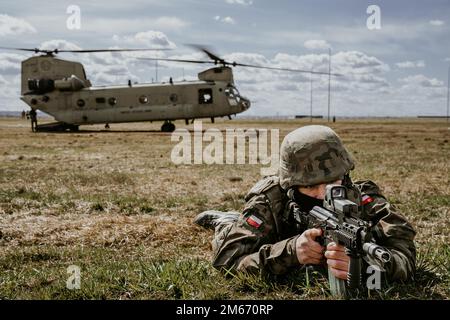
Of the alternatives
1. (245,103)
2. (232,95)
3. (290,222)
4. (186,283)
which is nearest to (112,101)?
(232,95)

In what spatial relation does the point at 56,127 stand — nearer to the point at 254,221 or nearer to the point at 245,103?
the point at 245,103

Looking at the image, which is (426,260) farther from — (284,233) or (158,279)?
(158,279)

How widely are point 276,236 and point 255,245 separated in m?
0.23

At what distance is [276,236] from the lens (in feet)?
13.6

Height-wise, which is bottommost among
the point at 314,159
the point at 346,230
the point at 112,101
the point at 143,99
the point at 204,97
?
the point at 346,230

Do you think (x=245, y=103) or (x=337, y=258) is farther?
(x=245, y=103)

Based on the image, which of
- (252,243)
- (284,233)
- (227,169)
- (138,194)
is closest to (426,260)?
(284,233)

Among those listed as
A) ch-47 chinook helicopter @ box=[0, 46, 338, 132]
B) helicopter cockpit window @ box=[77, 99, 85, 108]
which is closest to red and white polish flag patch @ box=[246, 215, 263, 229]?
ch-47 chinook helicopter @ box=[0, 46, 338, 132]

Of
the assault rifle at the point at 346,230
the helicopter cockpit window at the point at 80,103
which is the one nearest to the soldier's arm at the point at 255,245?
the assault rifle at the point at 346,230

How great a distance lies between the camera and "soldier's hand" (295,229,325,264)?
3400 millimetres

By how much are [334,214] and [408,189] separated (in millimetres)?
7536

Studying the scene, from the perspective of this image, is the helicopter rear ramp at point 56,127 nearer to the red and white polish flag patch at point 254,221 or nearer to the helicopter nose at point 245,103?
the helicopter nose at point 245,103

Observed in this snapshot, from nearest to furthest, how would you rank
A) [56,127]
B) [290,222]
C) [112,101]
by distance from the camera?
[290,222] → [112,101] → [56,127]
